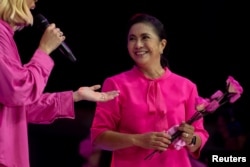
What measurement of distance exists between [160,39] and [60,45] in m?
0.55

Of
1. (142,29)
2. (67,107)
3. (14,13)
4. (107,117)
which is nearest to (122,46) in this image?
(142,29)

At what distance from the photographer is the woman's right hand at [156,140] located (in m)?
1.89

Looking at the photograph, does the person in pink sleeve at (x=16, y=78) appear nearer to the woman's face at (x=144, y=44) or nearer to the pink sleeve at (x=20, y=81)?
the pink sleeve at (x=20, y=81)

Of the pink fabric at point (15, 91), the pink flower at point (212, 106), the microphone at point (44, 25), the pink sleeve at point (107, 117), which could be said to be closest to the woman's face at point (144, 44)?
the pink sleeve at point (107, 117)

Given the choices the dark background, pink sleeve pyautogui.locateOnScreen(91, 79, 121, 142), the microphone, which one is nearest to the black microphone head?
the microphone

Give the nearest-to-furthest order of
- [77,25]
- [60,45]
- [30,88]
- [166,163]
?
[30,88] < [60,45] < [166,163] < [77,25]

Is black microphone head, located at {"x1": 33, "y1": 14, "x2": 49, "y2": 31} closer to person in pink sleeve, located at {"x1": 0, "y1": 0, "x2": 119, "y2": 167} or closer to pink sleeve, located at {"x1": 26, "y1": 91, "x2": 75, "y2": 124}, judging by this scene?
person in pink sleeve, located at {"x1": 0, "y1": 0, "x2": 119, "y2": 167}

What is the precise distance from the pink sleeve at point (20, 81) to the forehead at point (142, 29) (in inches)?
23.3

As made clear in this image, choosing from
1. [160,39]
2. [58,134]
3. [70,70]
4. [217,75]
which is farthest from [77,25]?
[160,39]

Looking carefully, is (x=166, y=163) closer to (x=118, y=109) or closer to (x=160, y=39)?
(x=118, y=109)

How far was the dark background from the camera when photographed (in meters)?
3.59

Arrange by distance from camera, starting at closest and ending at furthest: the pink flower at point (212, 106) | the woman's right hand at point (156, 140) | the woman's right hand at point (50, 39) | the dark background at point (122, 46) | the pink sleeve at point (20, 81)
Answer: the pink sleeve at point (20, 81) < the woman's right hand at point (50, 39) < the woman's right hand at point (156, 140) < the pink flower at point (212, 106) < the dark background at point (122, 46)

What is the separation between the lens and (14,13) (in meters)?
1.56

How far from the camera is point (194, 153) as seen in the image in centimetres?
209
